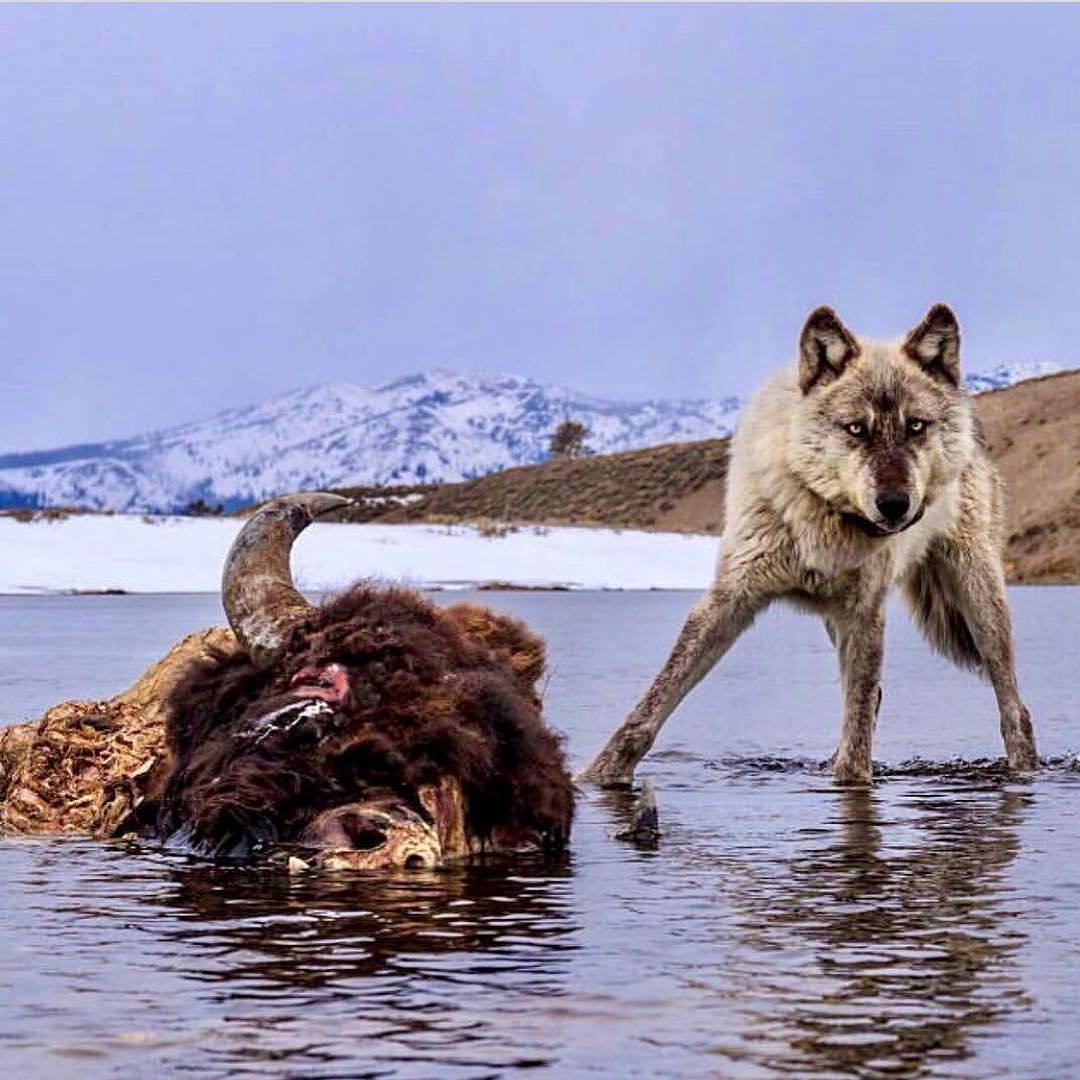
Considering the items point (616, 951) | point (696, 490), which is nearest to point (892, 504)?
point (616, 951)

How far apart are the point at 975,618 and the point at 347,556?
A: 28685 mm

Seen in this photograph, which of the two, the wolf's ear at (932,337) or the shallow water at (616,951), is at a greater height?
the wolf's ear at (932,337)

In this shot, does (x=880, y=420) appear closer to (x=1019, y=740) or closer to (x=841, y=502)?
(x=841, y=502)

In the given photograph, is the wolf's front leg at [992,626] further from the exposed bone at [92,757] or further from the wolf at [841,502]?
the exposed bone at [92,757]

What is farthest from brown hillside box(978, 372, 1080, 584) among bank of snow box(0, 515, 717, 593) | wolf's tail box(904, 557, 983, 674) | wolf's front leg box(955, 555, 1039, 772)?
wolf's front leg box(955, 555, 1039, 772)

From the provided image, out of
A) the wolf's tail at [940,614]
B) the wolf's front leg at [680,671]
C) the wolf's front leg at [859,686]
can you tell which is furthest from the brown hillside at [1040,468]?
the wolf's front leg at [680,671]

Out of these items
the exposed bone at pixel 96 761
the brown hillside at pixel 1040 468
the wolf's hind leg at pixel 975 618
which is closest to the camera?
the exposed bone at pixel 96 761

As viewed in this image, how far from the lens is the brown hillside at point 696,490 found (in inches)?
2409

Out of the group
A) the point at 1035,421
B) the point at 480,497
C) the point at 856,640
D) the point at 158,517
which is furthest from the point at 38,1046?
the point at 480,497

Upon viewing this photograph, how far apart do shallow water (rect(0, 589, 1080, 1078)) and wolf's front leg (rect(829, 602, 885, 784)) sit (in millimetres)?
266

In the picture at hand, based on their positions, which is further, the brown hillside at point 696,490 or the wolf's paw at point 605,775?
the brown hillside at point 696,490

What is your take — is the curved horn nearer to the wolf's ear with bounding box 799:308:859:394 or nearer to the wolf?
the wolf

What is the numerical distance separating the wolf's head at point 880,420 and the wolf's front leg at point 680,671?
0.89 meters

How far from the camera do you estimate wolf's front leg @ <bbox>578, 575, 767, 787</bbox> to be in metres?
11.4
